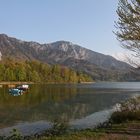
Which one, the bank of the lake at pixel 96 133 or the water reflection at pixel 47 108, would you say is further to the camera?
the water reflection at pixel 47 108

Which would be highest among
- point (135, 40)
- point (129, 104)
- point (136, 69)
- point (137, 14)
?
point (137, 14)

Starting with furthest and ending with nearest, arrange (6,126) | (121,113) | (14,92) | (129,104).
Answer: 1. (14,92)
2. (6,126)
3. (129,104)
4. (121,113)

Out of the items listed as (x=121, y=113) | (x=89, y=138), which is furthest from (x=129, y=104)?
(x=89, y=138)

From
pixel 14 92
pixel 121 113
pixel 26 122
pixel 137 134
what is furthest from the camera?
pixel 14 92

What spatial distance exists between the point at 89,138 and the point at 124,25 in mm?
9146

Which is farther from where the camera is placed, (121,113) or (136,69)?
(121,113)

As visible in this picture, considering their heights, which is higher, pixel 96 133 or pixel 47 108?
pixel 96 133

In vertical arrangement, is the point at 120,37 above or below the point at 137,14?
below

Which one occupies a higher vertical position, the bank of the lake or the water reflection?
the bank of the lake

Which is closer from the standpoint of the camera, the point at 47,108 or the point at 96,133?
the point at 96,133

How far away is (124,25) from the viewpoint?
23688mm

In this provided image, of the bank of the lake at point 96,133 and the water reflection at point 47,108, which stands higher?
the bank of the lake at point 96,133

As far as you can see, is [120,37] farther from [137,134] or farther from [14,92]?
[14,92]

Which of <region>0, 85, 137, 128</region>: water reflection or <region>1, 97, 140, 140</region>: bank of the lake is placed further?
<region>0, 85, 137, 128</region>: water reflection
